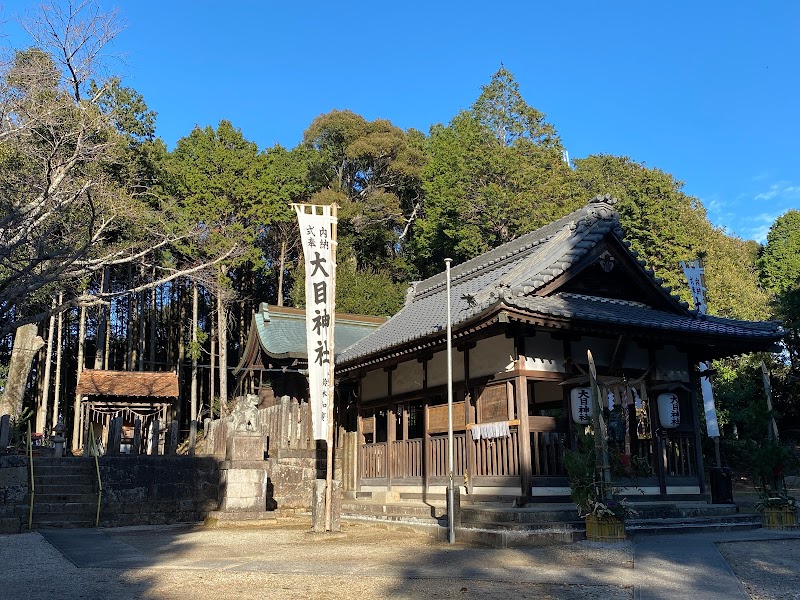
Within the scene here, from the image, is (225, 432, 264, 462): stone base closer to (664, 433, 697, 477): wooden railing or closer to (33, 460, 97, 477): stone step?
(33, 460, 97, 477): stone step

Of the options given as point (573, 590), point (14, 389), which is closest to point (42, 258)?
point (573, 590)

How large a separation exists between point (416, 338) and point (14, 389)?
1584 centimetres

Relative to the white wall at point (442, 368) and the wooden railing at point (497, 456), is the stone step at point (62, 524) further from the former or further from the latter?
the wooden railing at point (497, 456)

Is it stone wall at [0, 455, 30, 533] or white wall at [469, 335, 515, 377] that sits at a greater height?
white wall at [469, 335, 515, 377]

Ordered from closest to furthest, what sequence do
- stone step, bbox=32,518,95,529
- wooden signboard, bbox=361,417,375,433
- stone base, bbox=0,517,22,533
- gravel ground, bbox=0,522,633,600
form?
gravel ground, bbox=0,522,633,600
stone base, bbox=0,517,22,533
stone step, bbox=32,518,95,529
wooden signboard, bbox=361,417,375,433

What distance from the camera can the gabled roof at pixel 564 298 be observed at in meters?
11.7

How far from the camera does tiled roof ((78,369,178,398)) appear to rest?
2183 centimetres

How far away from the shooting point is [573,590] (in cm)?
628

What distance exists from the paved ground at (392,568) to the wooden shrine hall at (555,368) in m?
2.43

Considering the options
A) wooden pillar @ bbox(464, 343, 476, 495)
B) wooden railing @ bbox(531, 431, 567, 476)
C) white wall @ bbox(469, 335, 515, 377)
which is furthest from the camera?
wooden pillar @ bbox(464, 343, 476, 495)

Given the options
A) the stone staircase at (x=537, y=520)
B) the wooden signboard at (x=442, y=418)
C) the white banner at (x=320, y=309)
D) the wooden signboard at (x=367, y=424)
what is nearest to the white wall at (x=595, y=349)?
the wooden signboard at (x=442, y=418)

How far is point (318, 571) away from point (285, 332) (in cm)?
1466

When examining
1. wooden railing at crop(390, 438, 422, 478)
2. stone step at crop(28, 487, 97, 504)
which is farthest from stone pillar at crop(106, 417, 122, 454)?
wooden railing at crop(390, 438, 422, 478)

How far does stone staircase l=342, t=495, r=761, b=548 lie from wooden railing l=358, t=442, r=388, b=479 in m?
2.17
